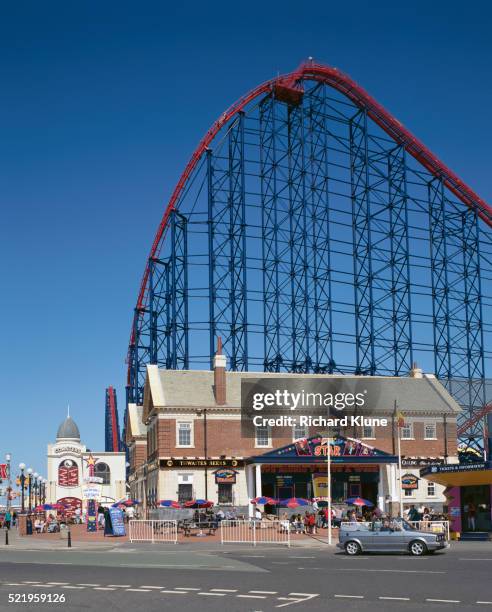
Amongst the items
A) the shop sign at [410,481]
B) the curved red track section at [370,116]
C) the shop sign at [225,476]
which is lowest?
the shop sign at [410,481]

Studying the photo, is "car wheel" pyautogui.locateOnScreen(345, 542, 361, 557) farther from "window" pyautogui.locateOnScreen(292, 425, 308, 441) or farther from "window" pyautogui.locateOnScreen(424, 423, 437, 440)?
"window" pyautogui.locateOnScreen(424, 423, 437, 440)

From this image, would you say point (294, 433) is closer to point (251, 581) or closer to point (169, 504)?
point (169, 504)

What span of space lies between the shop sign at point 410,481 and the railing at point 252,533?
1778 centimetres

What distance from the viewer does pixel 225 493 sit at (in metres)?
52.5

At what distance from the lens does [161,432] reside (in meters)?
52.9

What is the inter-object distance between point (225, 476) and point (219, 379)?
5.75 m

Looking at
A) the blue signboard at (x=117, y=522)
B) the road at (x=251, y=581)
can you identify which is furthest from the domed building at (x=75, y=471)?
the road at (x=251, y=581)

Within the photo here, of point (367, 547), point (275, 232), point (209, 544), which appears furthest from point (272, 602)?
point (275, 232)

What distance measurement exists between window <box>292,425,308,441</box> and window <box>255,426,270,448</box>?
Answer: 173cm

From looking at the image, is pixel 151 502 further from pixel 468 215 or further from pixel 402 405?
pixel 468 215

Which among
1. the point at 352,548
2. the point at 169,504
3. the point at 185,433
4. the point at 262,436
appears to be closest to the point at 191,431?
the point at 185,433

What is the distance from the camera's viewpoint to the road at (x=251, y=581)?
1617cm

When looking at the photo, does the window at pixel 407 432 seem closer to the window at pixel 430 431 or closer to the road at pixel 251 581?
the window at pixel 430 431

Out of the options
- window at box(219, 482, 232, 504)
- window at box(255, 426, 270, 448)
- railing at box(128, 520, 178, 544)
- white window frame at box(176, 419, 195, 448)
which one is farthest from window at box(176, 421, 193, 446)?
railing at box(128, 520, 178, 544)
